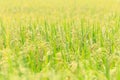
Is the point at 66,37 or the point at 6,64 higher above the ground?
the point at 6,64

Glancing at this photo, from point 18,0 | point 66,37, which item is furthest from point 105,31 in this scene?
point 18,0

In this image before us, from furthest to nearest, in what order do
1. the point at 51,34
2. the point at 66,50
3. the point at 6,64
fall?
the point at 51,34 → the point at 66,50 → the point at 6,64

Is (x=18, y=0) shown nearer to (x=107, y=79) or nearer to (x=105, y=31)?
(x=105, y=31)

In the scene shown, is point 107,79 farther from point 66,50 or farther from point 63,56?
point 66,50

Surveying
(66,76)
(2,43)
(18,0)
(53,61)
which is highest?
(66,76)

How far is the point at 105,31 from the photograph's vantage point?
4125mm

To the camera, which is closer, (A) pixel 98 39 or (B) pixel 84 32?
(A) pixel 98 39

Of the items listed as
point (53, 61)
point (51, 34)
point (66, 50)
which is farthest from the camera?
point (51, 34)

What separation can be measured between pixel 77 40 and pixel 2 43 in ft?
3.12

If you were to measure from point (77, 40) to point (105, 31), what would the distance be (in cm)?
58

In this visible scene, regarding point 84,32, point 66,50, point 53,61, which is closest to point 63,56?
point 53,61

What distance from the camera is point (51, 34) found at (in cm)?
401

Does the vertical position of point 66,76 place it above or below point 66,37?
above

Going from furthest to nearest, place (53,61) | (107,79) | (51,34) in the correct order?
1. (51,34)
2. (53,61)
3. (107,79)
